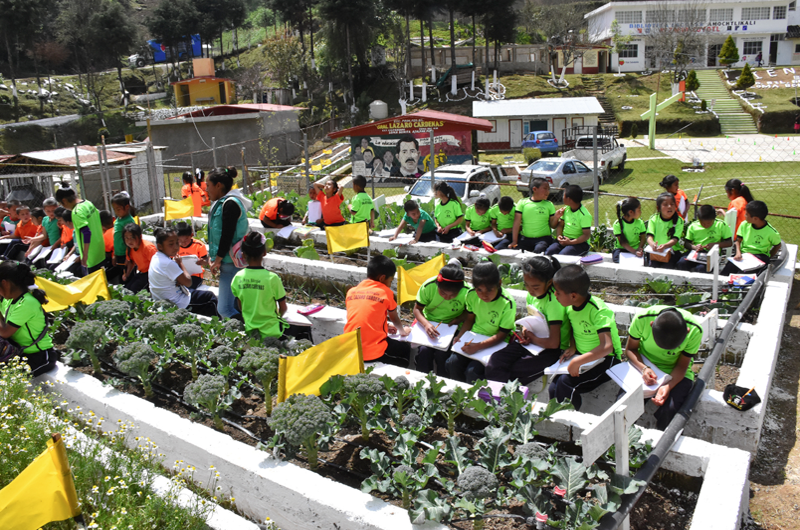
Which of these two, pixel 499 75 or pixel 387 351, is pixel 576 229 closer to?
pixel 387 351

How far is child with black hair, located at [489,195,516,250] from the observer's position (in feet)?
28.2

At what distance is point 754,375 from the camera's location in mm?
4828

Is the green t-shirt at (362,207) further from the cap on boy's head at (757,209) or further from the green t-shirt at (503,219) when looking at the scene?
the cap on boy's head at (757,209)

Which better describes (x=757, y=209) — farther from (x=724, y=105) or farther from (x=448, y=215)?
(x=724, y=105)

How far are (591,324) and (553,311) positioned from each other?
1.18ft

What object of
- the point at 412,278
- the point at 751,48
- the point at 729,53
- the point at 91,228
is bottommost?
the point at 412,278

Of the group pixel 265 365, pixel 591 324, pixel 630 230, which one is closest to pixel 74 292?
pixel 265 365

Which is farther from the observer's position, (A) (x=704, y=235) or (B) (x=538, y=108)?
(B) (x=538, y=108)

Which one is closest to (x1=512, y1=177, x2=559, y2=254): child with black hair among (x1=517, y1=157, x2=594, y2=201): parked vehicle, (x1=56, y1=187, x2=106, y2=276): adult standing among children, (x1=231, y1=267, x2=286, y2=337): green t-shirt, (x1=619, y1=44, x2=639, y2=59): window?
(x1=231, y1=267, x2=286, y2=337): green t-shirt

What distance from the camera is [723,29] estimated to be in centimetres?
5088

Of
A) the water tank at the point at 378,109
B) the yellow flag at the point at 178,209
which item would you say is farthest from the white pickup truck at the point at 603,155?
the water tank at the point at 378,109

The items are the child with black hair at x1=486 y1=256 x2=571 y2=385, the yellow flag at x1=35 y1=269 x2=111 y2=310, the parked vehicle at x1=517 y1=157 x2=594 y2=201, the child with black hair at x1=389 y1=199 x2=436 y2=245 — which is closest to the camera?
the child with black hair at x1=486 y1=256 x2=571 y2=385

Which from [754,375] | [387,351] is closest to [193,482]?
[387,351]

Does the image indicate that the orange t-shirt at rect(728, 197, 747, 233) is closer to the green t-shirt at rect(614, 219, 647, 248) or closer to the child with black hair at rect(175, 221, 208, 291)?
the green t-shirt at rect(614, 219, 647, 248)
